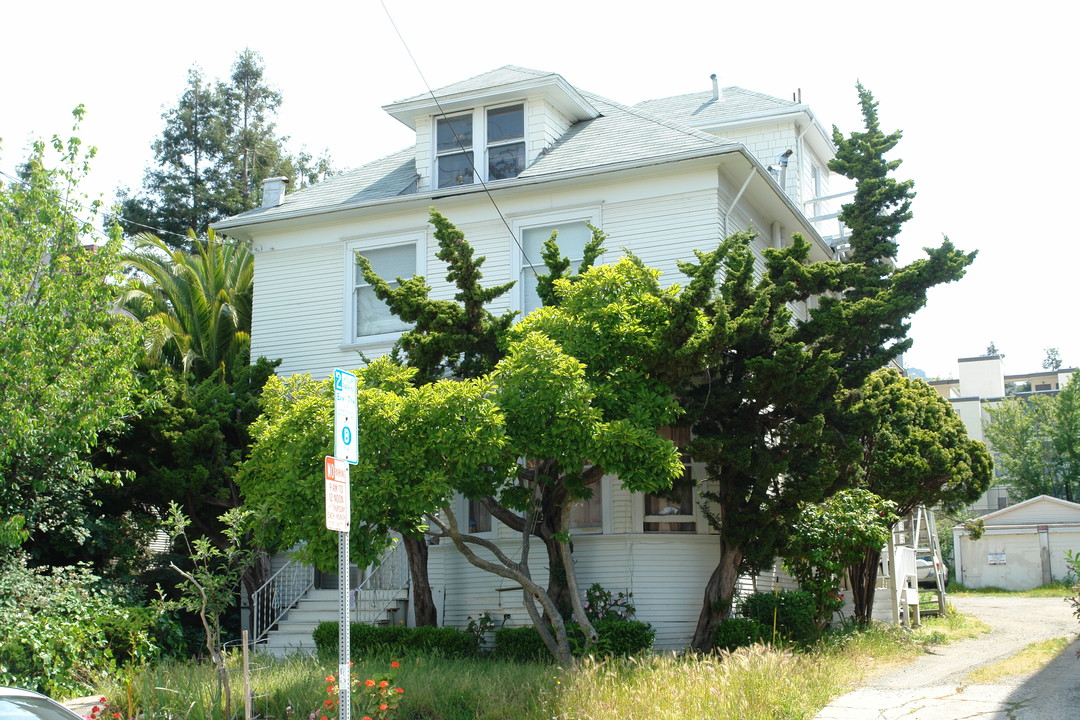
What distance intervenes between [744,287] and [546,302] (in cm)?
272

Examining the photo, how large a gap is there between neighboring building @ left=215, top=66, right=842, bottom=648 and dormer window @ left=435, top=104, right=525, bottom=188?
0.02 metres

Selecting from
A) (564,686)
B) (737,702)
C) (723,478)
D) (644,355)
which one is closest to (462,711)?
(564,686)

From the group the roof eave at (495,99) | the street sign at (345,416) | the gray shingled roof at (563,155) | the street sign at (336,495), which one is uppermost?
the roof eave at (495,99)

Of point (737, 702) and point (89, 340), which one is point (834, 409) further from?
point (89, 340)

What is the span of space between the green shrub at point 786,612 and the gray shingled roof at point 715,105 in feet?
35.1

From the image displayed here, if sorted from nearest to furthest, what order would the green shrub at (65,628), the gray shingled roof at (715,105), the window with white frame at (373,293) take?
the green shrub at (65,628)
the window with white frame at (373,293)
the gray shingled roof at (715,105)

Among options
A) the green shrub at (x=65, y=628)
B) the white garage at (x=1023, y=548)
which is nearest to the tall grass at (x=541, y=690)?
the green shrub at (x=65, y=628)

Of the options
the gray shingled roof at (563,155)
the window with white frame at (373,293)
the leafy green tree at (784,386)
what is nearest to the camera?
the leafy green tree at (784,386)

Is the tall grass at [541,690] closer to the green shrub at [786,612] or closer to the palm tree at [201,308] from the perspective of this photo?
the green shrub at [786,612]

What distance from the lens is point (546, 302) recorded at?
558 inches

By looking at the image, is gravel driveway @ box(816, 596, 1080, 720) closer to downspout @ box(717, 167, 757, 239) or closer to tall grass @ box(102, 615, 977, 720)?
tall grass @ box(102, 615, 977, 720)

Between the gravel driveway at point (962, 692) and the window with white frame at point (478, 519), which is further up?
the window with white frame at point (478, 519)

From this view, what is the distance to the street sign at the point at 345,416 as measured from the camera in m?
6.93

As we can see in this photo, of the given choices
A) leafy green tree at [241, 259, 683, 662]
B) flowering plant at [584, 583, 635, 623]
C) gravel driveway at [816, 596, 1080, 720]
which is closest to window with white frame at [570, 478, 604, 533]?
flowering plant at [584, 583, 635, 623]
